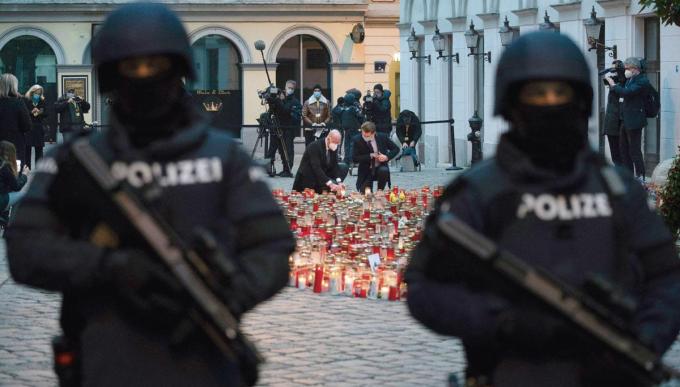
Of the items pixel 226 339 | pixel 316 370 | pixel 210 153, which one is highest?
pixel 210 153

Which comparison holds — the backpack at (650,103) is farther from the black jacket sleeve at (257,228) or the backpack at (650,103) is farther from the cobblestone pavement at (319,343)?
the black jacket sleeve at (257,228)

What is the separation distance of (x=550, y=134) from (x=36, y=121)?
29.7 m

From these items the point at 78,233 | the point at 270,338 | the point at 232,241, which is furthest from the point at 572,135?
the point at 270,338

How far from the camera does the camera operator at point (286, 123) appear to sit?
34000 millimetres

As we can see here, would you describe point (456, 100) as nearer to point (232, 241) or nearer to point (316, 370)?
point (316, 370)

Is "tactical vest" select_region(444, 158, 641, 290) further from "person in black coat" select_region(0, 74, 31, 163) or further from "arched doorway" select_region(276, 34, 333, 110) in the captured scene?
"arched doorway" select_region(276, 34, 333, 110)

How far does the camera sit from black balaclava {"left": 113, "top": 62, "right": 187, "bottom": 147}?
14.7 feet

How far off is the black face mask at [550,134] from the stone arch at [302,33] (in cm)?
5214

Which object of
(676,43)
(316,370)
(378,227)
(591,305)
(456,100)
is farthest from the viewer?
(456,100)

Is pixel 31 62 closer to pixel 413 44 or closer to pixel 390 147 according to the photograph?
pixel 413 44

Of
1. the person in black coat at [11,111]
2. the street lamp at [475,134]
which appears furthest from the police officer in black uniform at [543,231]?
the street lamp at [475,134]

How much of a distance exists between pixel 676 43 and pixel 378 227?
10588 mm

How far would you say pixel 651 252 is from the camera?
14.9 ft

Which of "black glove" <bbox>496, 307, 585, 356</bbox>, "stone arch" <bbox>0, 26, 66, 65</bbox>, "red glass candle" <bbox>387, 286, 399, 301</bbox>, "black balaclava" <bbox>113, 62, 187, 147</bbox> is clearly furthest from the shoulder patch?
"stone arch" <bbox>0, 26, 66, 65</bbox>
